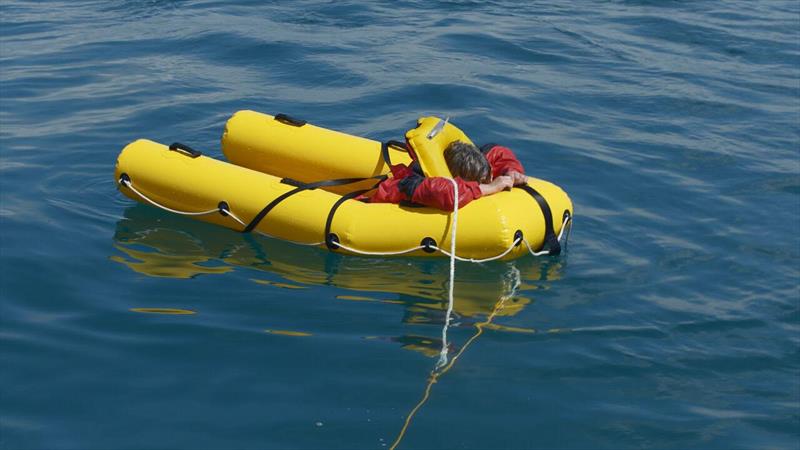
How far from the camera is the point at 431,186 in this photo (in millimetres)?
6910

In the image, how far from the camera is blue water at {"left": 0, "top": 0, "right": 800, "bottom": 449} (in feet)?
17.8

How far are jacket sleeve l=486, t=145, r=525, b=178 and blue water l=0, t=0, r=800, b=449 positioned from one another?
69 cm

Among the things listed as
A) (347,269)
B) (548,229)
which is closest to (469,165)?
(548,229)

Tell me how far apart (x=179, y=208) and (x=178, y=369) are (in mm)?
2189

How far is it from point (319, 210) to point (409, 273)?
748mm

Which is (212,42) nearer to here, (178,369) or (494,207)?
(494,207)

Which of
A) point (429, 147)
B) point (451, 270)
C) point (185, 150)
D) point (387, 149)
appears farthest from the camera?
point (387, 149)

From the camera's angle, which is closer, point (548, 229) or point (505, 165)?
point (548, 229)

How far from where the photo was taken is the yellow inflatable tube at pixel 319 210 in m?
6.94

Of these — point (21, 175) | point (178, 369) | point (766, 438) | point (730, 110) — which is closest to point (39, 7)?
point (21, 175)

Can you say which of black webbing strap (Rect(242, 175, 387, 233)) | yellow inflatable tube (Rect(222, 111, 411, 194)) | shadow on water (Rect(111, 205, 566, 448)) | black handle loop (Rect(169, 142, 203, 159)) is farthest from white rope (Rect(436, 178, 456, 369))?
black handle loop (Rect(169, 142, 203, 159))

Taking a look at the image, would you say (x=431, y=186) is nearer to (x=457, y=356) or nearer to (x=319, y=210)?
(x=319, y=210)

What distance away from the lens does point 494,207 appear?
22.7 feet

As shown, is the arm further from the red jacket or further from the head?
the head
